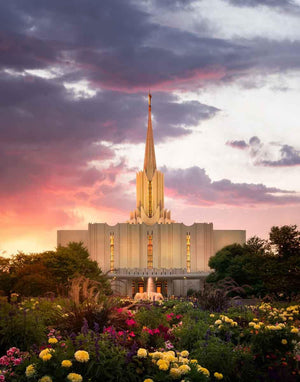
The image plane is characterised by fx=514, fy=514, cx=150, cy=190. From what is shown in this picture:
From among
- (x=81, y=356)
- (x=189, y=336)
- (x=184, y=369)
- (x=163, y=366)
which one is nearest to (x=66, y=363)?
(x=81, y=356)

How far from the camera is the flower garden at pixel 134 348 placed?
7156 millimetres

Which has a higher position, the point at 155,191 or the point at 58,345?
the point at 155,191

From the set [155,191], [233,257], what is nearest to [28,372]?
[233,257]

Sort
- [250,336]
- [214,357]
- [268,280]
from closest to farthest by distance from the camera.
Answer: [214,357] → [250,336] → [268,280]

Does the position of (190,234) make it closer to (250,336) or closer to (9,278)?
(9,278)

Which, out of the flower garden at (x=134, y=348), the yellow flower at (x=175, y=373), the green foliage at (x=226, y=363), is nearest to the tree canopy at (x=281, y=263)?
the flower garden at (x=134, y=348)

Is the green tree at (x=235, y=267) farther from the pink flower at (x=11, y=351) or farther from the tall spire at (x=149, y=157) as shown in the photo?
the pink flower at (x=11, y=351)

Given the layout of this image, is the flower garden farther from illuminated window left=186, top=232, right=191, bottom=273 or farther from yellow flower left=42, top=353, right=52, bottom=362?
illuminated window left=186, top=232, right=191, bottom=273

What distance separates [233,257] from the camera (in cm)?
5712

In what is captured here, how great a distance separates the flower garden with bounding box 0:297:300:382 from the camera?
7.16 meters

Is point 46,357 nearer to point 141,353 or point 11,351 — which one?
point 141,353

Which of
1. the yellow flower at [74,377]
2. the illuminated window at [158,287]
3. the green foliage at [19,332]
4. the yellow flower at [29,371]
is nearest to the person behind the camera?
the yellow flower at [74,377]

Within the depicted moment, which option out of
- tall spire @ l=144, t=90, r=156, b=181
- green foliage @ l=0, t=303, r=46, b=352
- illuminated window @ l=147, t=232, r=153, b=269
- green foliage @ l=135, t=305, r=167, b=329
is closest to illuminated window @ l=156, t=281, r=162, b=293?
illuminated window @ l=147, t=232, r=153, b=269

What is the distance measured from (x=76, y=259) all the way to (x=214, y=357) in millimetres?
37929
